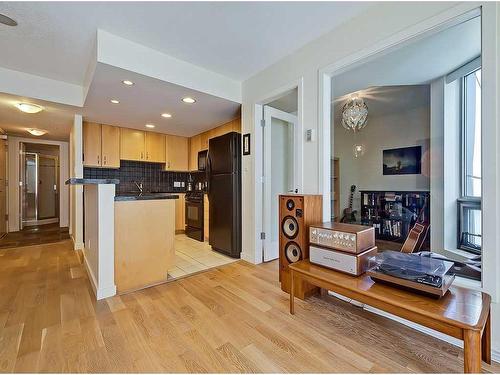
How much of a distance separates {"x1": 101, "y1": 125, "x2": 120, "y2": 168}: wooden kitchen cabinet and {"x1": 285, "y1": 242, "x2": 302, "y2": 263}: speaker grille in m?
3.83

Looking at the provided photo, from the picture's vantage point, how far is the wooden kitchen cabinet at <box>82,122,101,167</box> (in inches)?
158

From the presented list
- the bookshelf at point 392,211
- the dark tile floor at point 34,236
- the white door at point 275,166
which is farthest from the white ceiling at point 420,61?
the dark tile floor at point 34,236

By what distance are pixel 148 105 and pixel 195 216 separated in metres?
2.18

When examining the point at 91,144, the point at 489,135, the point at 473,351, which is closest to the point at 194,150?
the point at 91,144

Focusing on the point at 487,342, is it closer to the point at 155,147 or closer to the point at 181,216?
the point at 181,216

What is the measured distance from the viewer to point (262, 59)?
102 inches

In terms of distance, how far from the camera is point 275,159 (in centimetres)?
326

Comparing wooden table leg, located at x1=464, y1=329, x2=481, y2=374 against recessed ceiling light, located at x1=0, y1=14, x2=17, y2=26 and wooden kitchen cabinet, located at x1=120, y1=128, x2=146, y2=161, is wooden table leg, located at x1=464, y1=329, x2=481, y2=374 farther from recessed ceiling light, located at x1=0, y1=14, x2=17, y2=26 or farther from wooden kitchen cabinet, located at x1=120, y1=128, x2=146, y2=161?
wooden kitchen cabinet, located at x1=120, y1=128, x2=146, y2=161

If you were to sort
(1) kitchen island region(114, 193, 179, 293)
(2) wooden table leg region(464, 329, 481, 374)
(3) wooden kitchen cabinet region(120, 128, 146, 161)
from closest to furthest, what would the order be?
(2) wooden table leg region(464, 329, 481, 374)
(1) kitchen island region(114, 193, 179, 293)
(3) wooden kitchen cabinet region(120, 128, 146, 161)

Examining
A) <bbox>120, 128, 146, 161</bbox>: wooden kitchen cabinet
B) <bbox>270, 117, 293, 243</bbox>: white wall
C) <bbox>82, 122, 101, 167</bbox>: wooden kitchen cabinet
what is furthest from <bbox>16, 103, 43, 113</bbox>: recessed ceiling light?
<bbox>270, 117, 293, 243</bbox>: white wall

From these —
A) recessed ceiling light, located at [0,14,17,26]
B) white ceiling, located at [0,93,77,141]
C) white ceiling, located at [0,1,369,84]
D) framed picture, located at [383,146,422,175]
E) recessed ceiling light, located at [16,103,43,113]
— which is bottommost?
framed picture, located at [383,146,422,175]

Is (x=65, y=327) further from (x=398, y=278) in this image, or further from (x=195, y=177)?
(x=195, y=177)

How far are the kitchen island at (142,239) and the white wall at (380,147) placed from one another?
2.08m

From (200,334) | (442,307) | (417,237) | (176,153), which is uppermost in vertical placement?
(176,153)
